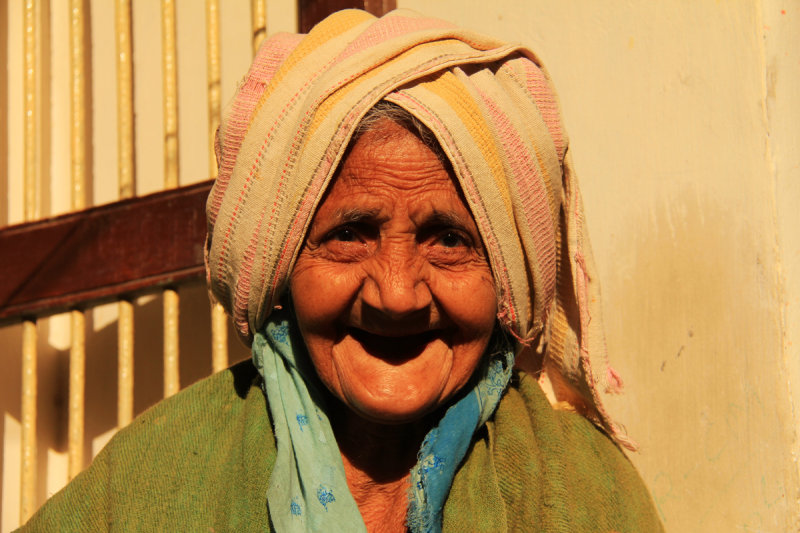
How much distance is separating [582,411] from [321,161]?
81 cm

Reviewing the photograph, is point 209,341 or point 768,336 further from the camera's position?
point 209,341

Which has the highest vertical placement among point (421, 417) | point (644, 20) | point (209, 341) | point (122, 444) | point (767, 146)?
point (644, 20)

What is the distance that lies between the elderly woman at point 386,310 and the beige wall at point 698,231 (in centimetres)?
35

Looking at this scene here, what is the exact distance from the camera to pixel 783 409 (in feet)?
7.04

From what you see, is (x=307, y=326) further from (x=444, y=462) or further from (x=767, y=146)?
(x=767, y=146)

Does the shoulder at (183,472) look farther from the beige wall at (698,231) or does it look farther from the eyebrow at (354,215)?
the beige wall at (698,231)

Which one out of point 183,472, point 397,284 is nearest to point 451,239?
point 397,284

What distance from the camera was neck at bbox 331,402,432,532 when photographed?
192cm

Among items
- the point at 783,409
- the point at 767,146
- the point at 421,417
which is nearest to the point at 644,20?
the point at 767,146

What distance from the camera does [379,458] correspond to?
1.94 meters

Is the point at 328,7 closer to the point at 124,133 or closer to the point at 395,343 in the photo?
the point at 124,133

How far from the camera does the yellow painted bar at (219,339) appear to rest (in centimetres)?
267

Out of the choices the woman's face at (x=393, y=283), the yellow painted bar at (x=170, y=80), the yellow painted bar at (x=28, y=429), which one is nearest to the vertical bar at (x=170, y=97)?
the yellow painted bar at (x=170, y=80)

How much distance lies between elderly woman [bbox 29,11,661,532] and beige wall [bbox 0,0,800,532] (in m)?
0.35
